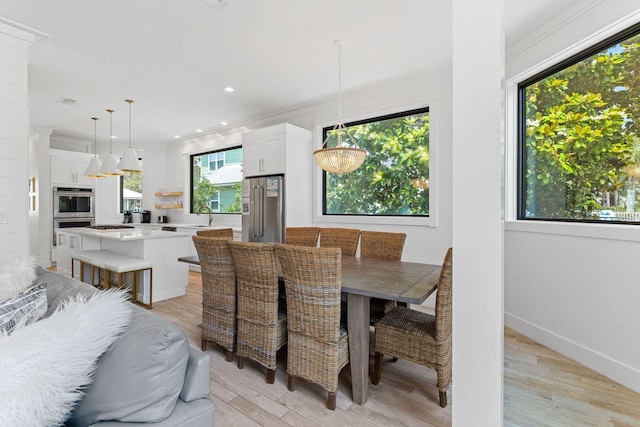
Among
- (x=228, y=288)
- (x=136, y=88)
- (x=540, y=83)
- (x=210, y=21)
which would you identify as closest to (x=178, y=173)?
(x=136, y=88)

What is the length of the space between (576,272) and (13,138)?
4888mm

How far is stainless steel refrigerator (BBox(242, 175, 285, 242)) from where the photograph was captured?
445cm

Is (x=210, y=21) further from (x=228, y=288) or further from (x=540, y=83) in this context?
(x=540, y=83)

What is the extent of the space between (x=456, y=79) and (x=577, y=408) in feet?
7.01

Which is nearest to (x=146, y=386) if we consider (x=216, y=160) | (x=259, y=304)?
(x=259, y=304)

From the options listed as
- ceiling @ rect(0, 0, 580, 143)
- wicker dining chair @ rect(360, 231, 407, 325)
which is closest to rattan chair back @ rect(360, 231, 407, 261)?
wicker dining chair @ rect(360, 231, 407, 325)

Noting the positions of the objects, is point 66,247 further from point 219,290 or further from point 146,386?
point 146,386

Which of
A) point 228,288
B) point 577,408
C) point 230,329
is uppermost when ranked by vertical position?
point 228,288

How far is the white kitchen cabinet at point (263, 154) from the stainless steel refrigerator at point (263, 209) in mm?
118

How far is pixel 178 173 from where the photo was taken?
6961 mm

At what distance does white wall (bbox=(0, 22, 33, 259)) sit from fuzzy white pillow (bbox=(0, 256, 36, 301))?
171 cm

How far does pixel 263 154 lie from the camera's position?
15.5ft

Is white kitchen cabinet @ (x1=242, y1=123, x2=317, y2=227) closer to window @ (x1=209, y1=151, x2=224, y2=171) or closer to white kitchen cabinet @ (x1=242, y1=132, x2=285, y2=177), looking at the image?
white kitchen cabinet @ (x1=242, y1=132, x2=285, y2=177)

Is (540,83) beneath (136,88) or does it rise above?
beneath
